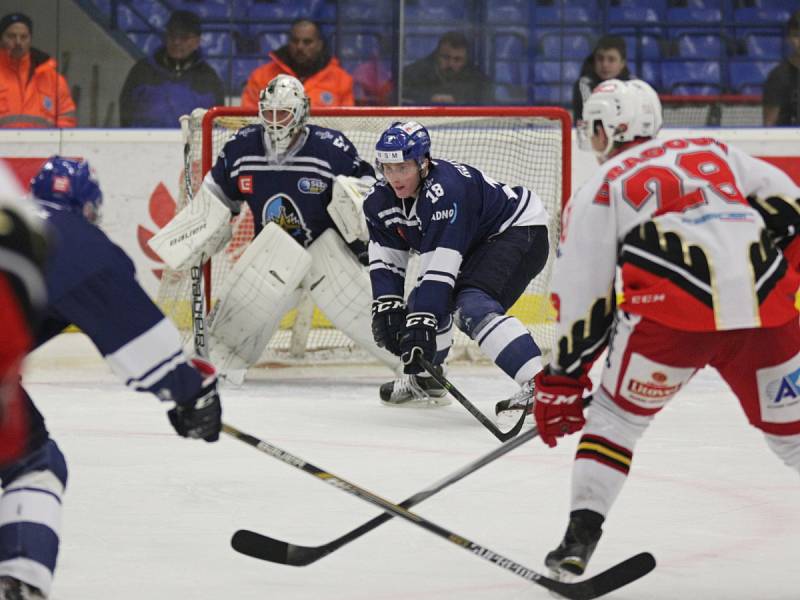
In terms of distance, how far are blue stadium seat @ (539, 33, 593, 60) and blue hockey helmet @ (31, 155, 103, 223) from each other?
4293 mm

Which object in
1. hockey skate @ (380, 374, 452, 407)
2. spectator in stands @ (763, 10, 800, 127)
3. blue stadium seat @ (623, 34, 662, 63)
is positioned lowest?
hockey skate @ (380, 374, 452, 407)

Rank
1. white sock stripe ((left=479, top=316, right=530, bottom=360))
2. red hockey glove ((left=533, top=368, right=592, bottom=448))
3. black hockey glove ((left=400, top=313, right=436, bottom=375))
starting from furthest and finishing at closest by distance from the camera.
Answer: white sock stripe ((left=479, top=316, right=530, bottom=360)), black hockey glove ((left=400, top=313, right=436, bottom=375)), red hockey glove ((left=533, top=368, right=592, bottom=448))

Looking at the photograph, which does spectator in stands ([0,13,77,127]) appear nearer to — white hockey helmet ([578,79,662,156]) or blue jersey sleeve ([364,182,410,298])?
blue jersey sleeve ([364,182,410,298])

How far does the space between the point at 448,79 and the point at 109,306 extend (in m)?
4.31

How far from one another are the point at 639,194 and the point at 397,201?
6.03 feet

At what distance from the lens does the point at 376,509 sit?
312 cm

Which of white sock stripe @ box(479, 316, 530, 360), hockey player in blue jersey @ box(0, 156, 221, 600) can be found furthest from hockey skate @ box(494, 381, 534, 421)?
hockey player in blue jersey @ box(0, 156, 221, 600)

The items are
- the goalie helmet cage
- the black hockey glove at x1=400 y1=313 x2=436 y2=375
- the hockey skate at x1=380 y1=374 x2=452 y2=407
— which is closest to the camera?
the black hockey glove at x1=400 y1=313 x2=436 y2=375

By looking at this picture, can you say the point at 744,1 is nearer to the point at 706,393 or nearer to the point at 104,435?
the point at 706,393

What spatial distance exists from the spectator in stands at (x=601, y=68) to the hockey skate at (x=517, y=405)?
2.38 metres

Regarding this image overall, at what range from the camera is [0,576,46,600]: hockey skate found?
2020mm

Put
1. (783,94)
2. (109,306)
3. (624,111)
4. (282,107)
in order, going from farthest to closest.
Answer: (783,94)
(282,107)
(624,111)
(109,306)

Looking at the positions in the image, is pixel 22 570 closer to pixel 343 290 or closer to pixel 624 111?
pixel 624 111

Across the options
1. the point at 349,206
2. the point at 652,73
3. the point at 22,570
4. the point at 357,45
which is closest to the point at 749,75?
the point at 652,73
